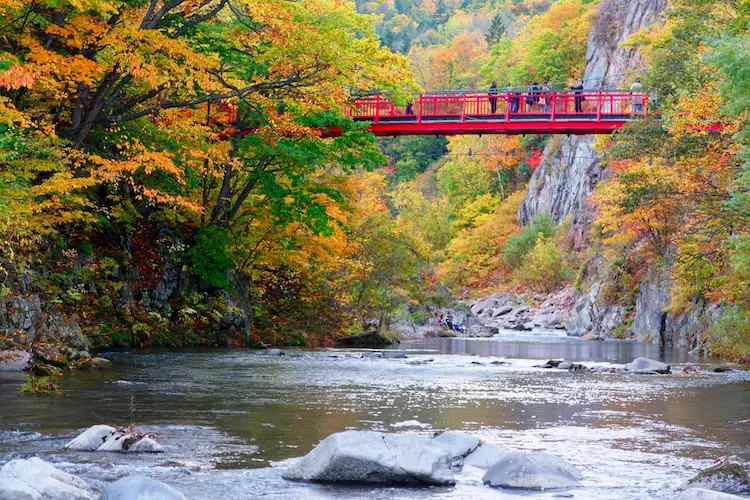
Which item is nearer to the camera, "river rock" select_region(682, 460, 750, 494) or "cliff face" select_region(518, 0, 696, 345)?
"river rock" select_region(682, 460, 750, 494)

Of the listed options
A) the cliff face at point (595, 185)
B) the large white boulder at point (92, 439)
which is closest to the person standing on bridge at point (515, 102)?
the cliff face at point (595, 185)

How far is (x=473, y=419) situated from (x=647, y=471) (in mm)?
3185

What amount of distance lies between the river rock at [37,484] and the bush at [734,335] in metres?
19.7

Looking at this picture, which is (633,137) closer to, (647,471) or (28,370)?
(28,370)

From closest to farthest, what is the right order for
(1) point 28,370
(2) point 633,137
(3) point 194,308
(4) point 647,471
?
(4) point 647,471 < (1) point 28,370 < (3) point 194,308 < (2) point 633,137

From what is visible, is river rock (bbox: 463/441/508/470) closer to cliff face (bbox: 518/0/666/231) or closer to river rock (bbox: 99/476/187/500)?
river rock (bbox: 99/476/187/500)

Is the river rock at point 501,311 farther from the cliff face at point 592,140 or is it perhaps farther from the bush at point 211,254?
the bush at point 211,254

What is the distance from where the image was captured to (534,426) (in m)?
10.1

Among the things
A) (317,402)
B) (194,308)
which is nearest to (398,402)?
(317,402)

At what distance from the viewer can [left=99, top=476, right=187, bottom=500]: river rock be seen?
18.1 ft

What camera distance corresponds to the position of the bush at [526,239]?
66.1 metres

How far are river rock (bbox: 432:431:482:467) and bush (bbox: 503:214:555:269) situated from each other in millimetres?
58048

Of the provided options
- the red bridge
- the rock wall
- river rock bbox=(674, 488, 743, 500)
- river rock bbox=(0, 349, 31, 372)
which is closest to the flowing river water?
river rock bbox=(674, 488, 743, 500)

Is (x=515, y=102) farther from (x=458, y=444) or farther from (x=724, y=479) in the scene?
(x=724, y=479)
